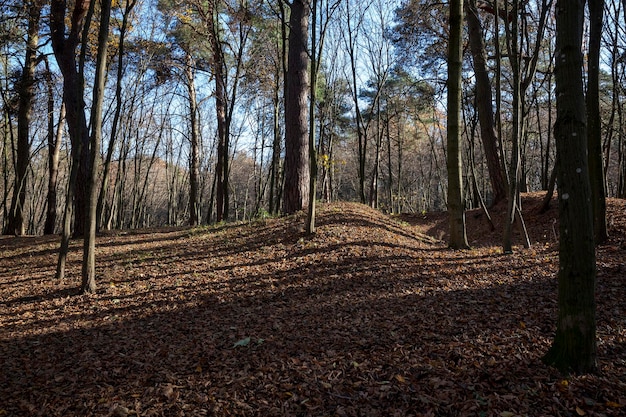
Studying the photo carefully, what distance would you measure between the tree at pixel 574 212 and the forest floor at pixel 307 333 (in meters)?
0.25

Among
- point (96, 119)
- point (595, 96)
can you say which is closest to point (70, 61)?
point (96, 119)

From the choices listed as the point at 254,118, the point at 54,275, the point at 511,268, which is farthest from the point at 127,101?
the point at 511,268

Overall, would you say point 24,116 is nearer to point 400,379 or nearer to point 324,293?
point 324,293

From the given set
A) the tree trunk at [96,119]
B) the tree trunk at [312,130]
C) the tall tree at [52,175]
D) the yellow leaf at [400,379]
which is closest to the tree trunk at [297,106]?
the tree trunk at [312,130]

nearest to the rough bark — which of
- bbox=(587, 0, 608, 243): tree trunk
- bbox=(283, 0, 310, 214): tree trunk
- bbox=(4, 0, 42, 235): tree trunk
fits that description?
bbox=(4, 0, 42, 235): tree trunk

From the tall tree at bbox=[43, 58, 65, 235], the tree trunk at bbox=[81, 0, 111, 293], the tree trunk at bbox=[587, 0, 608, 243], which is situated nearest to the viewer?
the tree trunk at bbox=[81, 0, 111, 293]

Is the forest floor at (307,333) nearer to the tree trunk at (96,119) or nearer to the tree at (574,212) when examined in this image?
the tree at (574,212)

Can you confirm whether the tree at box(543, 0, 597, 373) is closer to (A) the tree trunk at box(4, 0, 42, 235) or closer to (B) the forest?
(B) the forest

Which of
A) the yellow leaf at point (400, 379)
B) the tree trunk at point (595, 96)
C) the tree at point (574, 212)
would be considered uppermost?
the tree trunk at point (595, 96)

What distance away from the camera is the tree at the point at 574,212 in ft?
8.50

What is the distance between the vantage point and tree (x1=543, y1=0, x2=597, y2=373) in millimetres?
2592

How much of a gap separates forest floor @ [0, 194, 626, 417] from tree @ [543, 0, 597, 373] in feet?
0.83

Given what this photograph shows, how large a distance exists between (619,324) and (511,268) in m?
2.33

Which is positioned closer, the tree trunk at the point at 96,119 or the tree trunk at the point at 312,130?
the tree trunk at the point at 96,119
